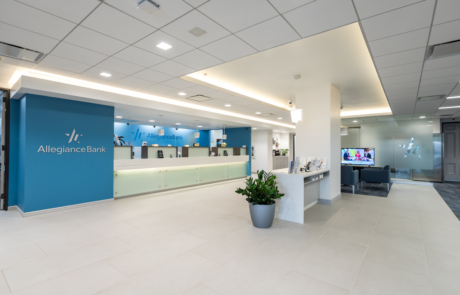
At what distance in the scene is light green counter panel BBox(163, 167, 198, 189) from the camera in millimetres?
7949

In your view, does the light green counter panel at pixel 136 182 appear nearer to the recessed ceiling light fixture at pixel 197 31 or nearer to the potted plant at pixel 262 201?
the potted plant at pixel 262 201

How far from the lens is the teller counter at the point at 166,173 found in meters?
6.73

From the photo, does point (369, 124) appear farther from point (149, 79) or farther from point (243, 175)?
point (149, 79)

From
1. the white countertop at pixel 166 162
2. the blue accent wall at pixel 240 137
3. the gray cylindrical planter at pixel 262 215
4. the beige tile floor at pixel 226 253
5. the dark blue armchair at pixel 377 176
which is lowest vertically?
the beige tile floor at pixel 226 253

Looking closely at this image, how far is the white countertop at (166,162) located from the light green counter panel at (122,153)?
456 mm

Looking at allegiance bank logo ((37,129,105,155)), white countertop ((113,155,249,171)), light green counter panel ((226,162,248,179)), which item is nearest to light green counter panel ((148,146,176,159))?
white countertop ((113,155,249,171))

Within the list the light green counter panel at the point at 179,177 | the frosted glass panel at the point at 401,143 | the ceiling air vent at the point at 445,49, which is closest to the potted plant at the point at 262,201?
the ceiling air vent at the point at 445,49

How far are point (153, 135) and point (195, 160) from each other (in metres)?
5.40

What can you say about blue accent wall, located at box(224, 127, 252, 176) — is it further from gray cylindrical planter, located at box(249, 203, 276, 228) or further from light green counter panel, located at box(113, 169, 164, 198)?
gray cylindrical planter, located at box(249, 203, 276, 228)

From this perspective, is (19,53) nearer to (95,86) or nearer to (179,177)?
(95,86)

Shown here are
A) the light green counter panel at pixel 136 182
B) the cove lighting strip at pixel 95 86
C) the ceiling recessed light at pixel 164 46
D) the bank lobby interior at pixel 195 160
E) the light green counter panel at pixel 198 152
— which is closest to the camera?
the bank lobby interior at pixel 195 160

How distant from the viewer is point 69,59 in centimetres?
407

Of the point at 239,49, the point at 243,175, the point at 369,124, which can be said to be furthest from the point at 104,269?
the point at 369,124

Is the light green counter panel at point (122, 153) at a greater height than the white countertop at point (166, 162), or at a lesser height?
greater
